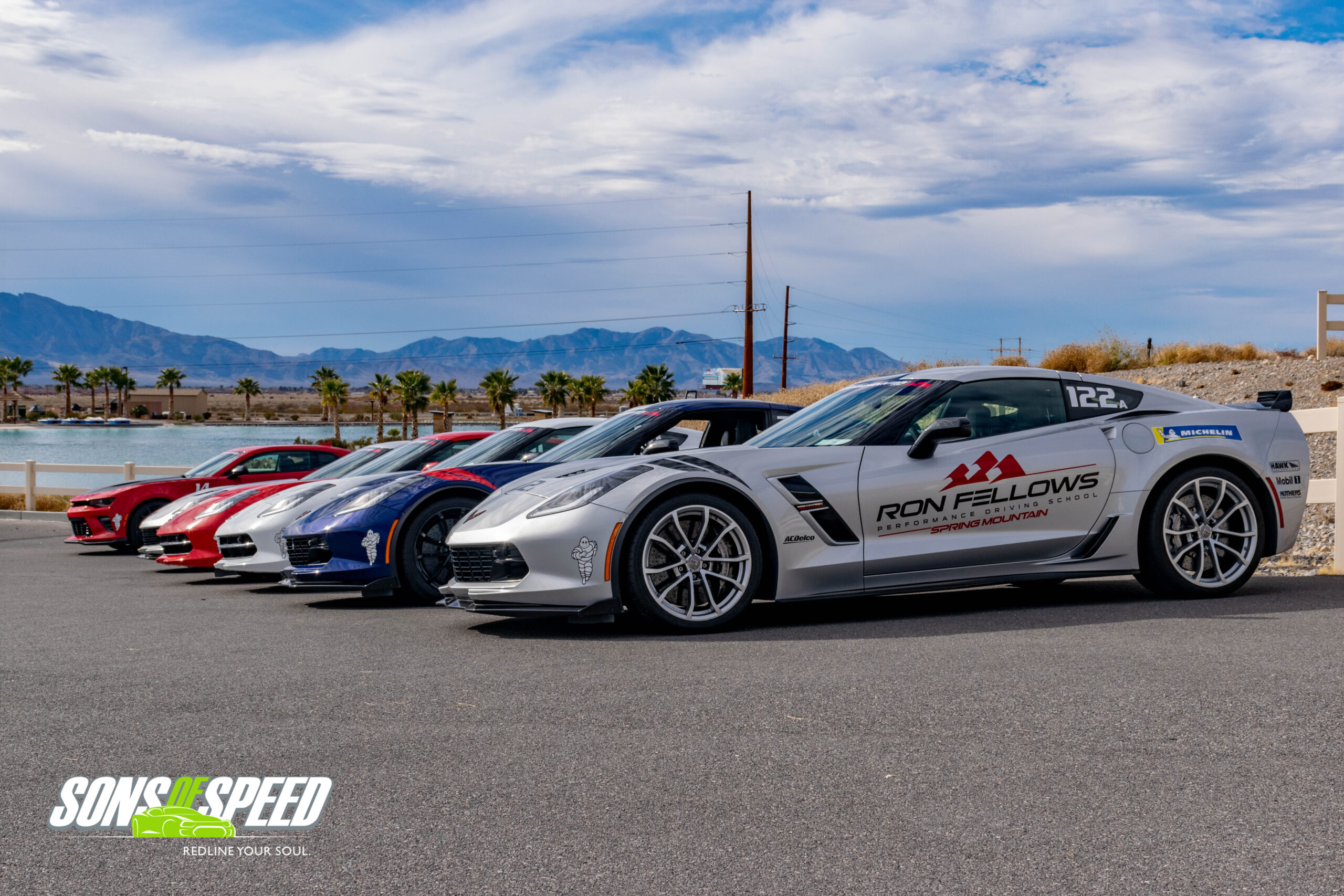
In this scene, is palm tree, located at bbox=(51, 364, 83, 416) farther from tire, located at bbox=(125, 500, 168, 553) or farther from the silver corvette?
the silver corvette

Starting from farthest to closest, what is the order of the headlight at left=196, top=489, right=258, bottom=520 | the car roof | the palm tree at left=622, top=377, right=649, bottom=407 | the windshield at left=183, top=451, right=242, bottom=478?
the palm tree at left=622, top=377, right=649, bottom=407, the windshield at left=183, top=451, right=242, bottom=478, the headlight at left=196, top=489, right=258, bottom=520, the car roof

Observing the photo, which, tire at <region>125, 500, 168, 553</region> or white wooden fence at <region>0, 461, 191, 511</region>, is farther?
white wooden fence at <region>0, 461, 191, 511</region>

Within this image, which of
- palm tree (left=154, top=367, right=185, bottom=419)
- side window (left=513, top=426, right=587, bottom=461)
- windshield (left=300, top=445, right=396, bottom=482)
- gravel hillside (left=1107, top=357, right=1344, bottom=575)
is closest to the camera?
side window (left=513, top=426, right=587, bottom=461)

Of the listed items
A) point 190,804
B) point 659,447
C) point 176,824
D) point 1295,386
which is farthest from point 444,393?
point 176,824

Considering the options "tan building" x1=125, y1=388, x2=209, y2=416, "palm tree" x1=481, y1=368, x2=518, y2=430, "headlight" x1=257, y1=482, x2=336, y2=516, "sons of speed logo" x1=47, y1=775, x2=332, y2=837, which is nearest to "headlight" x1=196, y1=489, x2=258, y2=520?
"headlight" x1=257, y1=482, x2=336, y2=516

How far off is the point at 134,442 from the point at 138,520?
103 meters

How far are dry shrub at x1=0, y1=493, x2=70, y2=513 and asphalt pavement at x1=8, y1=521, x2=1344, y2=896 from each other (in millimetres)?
18648

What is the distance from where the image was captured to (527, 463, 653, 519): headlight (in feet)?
20.2

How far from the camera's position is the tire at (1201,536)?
6918 mm

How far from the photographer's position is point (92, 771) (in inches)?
139

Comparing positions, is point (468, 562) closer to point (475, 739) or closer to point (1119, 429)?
point (475, 739)

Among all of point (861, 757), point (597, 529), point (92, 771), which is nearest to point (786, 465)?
point (597, 529)

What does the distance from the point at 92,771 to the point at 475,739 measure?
1171 millimetres

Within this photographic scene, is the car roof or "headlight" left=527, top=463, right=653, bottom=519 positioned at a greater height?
the car roof
